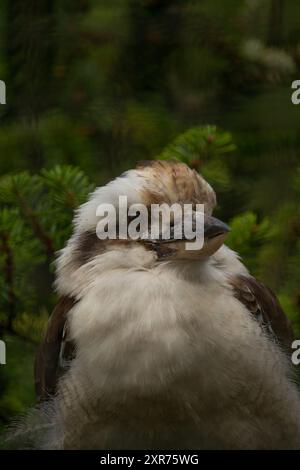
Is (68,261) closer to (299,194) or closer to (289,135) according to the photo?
(299,194)

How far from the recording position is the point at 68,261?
6.61ft

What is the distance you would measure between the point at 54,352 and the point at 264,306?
39 cm

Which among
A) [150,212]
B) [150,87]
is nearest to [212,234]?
[150,212]

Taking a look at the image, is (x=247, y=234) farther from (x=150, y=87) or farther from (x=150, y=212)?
(x=150, y=87)

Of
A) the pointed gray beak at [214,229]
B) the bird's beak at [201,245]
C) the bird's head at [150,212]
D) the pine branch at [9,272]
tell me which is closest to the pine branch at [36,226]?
the pine branch at [9,272]

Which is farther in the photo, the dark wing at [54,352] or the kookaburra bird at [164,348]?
the dark wing at [54,352]

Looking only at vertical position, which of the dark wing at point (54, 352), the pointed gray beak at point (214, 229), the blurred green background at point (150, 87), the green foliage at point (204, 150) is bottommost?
the dark wing at point (54, 352)

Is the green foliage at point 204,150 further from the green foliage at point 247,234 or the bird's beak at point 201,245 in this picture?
the bird's beak at point 201,245

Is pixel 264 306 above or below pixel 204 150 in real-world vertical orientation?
below

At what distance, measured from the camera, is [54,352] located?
6.63 feet

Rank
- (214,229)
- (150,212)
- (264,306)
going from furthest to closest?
(264,306) < (150,212) < (214,229)

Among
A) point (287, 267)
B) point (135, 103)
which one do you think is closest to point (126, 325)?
point (287, 267)

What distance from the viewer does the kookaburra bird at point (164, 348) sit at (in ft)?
6.13

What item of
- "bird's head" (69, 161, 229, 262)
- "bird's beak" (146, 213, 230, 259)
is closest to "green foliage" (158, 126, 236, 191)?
"bird's head" (69, 161, 229, 262)
